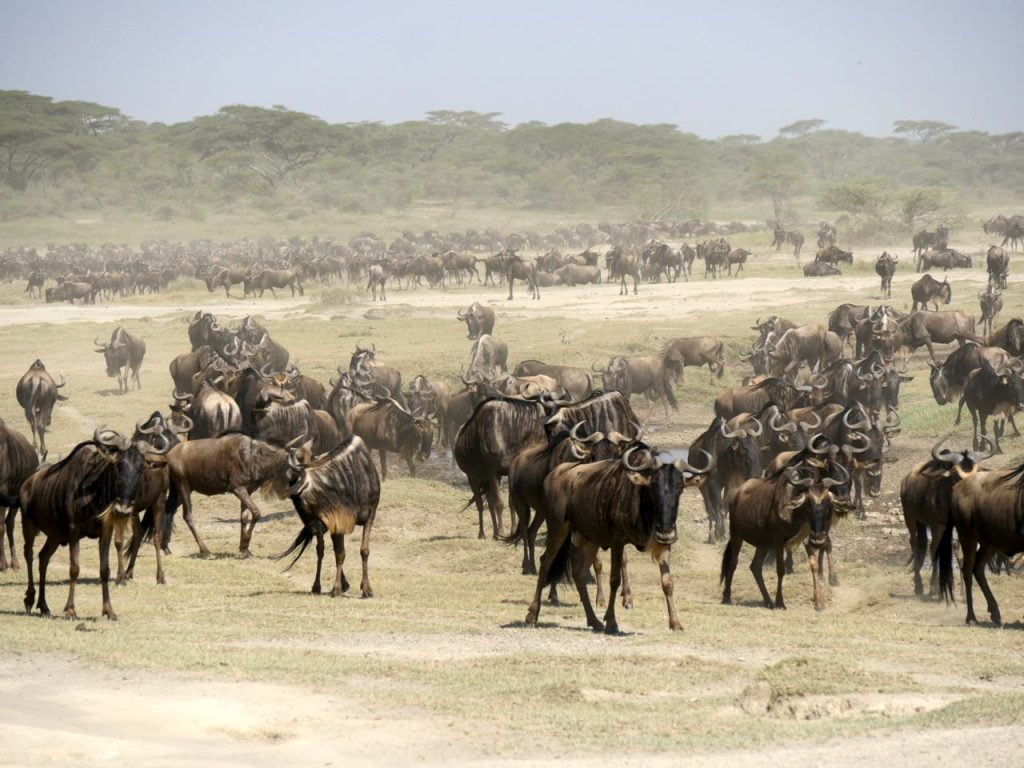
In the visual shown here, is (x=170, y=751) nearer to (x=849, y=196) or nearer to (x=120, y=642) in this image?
(x=120, y=642)

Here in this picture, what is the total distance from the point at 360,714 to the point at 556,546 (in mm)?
3342

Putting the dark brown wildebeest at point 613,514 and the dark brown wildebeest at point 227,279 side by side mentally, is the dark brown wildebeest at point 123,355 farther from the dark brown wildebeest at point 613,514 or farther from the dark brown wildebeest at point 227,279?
the dark brown wildebeest at point 613,514

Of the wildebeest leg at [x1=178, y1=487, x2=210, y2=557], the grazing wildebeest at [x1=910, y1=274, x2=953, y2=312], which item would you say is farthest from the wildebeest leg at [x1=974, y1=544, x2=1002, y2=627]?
the grazing wildebeest at [x1=910, y1=274, x2=953, y2=312]

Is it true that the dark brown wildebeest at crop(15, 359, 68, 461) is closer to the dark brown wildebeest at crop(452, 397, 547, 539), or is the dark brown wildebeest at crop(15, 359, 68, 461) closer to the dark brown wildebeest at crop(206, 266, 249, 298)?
the dark brown wildebeest at crop(452, 397, 547, 539)

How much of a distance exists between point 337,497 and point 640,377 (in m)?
14.9

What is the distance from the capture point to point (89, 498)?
11.6 m

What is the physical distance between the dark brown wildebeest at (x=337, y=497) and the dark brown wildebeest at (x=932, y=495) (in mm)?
5356

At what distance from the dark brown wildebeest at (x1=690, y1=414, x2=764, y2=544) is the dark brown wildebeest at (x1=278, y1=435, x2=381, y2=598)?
15.7 feet

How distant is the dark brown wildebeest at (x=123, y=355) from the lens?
30203mm

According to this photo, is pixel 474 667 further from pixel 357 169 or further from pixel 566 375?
pixel 357 169

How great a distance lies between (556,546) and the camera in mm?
11906

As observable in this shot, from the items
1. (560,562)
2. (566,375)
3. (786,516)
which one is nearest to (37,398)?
(566,375)

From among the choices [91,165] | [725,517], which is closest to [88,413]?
[725,517]

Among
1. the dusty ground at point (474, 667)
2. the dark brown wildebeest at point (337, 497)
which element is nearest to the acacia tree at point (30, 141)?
the dusty ground at point (474, 667)
